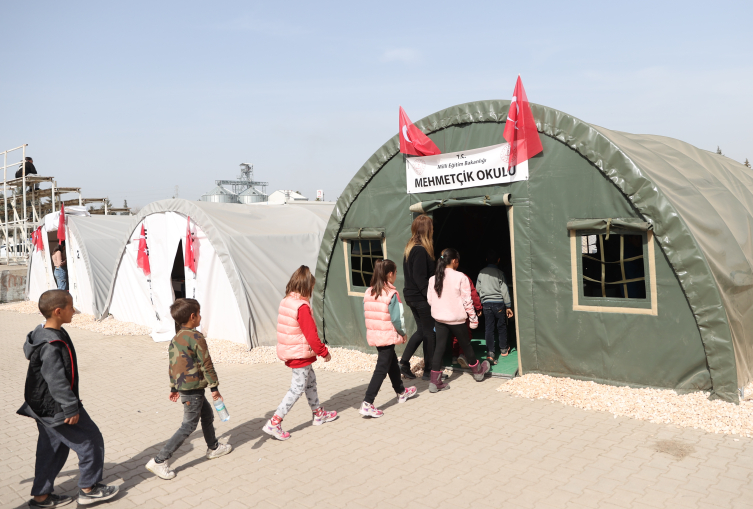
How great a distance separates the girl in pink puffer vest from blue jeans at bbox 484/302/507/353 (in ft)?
6.18

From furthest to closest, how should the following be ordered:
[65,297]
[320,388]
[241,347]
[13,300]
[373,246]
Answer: [13,300] → [241,347] → [373,246] → [320,388] → [65,297]

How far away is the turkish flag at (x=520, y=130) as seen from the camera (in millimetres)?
6930

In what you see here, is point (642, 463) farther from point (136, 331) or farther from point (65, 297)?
point (136, 331)

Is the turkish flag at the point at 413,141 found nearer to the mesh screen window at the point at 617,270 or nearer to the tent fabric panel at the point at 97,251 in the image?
the mesh screen window at the point at 617,270

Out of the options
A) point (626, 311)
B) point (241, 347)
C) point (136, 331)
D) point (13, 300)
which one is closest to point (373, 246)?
point (241, 347)

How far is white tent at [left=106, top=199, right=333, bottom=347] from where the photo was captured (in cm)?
1050

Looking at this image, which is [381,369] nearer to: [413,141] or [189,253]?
[413,141]

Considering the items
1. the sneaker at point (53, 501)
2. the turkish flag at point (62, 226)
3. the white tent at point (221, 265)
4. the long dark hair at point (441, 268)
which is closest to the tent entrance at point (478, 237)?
the long dark hair at point (441, 268)

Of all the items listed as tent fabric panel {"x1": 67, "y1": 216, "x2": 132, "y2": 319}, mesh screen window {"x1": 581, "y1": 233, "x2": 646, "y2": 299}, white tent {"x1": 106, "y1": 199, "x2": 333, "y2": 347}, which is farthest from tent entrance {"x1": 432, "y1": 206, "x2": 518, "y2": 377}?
tent fabric panel {"x1": 67, "y1": 216, "x2": 132, "y2": 319}

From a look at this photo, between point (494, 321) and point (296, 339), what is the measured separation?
3.34m

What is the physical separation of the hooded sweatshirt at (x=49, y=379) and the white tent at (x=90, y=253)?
10.8m

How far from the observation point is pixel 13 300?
19.7m

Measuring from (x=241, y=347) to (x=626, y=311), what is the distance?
6.53 m

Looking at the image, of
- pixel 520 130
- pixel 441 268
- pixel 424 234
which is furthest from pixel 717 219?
pixel 424 234
